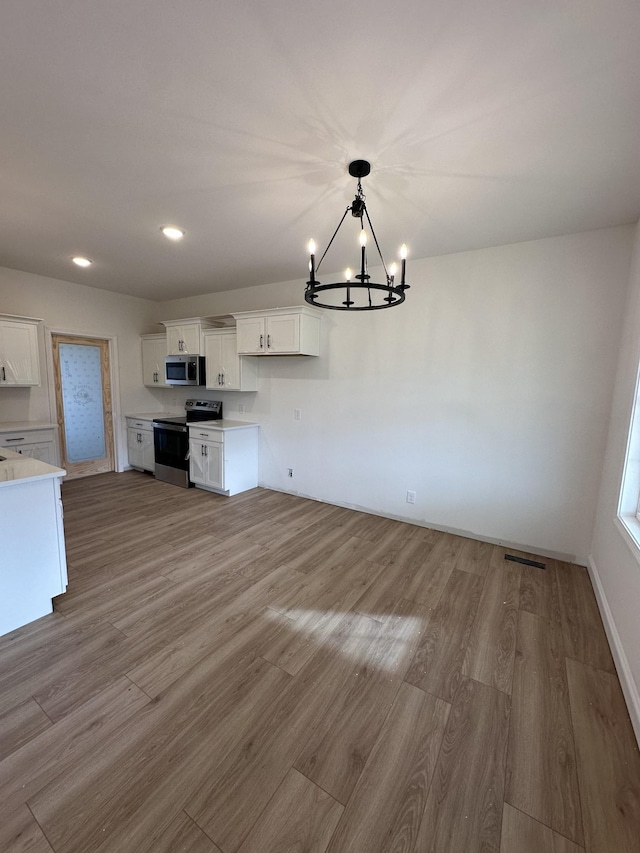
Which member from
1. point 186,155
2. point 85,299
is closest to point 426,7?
point 186,155

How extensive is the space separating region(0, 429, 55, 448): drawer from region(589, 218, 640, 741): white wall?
5593 millimetres

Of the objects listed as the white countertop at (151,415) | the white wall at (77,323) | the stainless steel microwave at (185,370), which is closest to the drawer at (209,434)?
the stainless steel microwave at (185,370)

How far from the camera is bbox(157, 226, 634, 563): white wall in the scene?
9.36 ft

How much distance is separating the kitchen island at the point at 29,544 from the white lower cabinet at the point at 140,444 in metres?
2.98

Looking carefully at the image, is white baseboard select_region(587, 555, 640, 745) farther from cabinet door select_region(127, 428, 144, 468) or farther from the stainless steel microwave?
cabinet door select_region(127, 428, 144, 468)

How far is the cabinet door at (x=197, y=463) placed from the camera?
4621 mm

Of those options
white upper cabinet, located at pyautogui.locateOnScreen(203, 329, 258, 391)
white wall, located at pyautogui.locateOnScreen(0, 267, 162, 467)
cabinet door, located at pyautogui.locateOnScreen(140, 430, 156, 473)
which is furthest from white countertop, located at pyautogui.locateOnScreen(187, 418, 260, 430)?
white wall, located at pyautogui.locateOnScreen(0, 267, 162, 467)

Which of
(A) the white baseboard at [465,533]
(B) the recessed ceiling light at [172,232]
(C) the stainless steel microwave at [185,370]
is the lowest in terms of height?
(A) the white baseboard at [465,533]

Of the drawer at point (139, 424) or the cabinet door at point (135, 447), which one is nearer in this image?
the drawer at point (139, 424)

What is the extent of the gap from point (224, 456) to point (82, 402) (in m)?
2.53

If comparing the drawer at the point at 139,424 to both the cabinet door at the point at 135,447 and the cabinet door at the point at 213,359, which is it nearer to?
the cabinet door at the point at 135,447

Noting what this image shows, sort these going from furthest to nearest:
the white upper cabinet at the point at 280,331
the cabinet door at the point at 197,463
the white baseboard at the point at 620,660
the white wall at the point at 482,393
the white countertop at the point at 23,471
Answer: the cabinet door at the point at 197,463 → the white upper cabinet at the point at 280,331 → the white wall at the point at 482,393 → the white countertop at the point at 23,471 → the white baseboard at the point at 620,660

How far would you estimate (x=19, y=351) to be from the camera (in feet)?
13.6

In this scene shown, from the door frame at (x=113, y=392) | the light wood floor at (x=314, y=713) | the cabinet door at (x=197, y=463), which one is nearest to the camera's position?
the light wood floor at (x=314, y=713)
